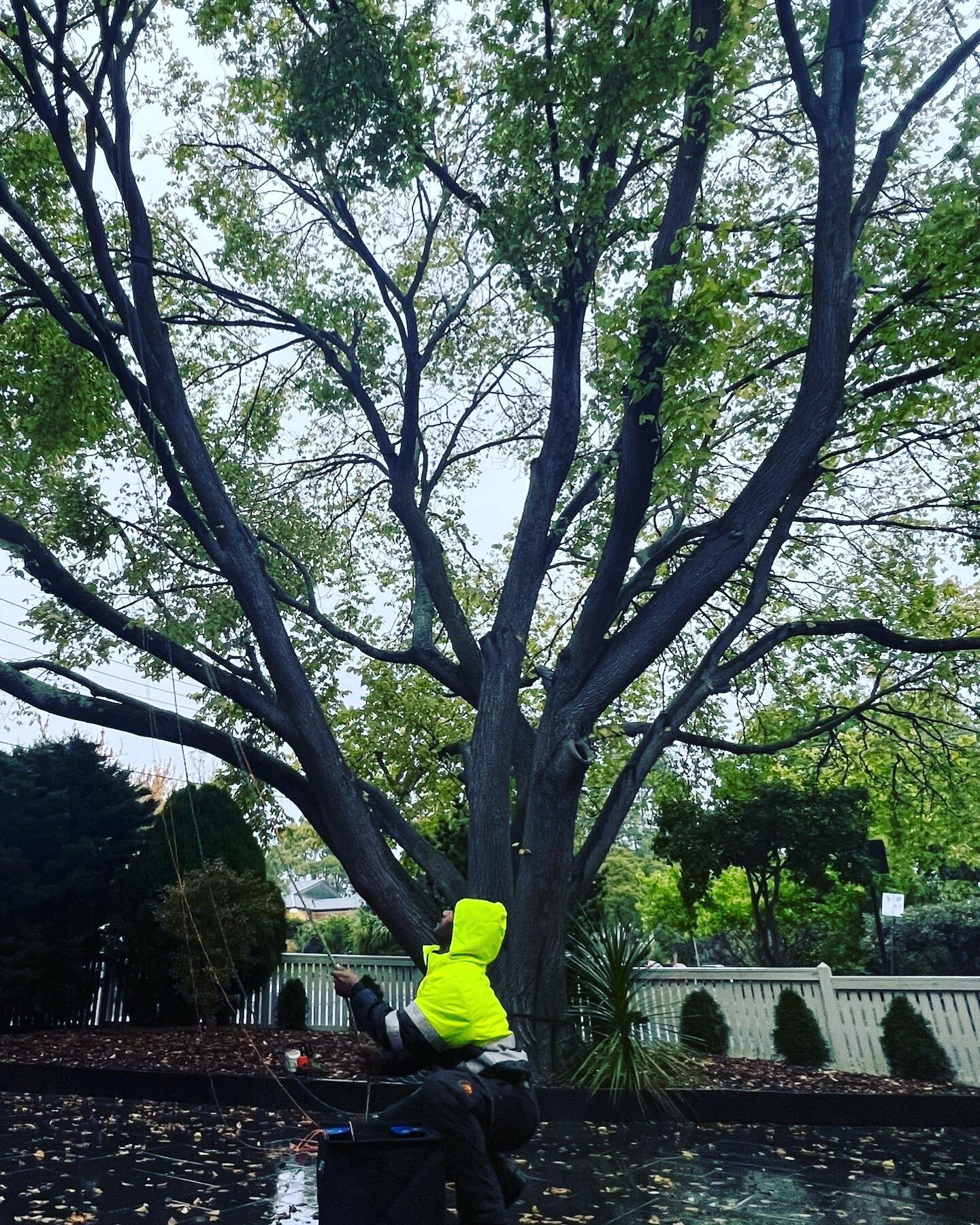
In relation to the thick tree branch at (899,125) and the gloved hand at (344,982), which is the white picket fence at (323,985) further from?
the thick tree branch at (899,125)

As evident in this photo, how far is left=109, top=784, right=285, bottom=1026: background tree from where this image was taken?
10.5m

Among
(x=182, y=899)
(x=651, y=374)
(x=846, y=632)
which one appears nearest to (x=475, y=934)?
(x=651, y=374)

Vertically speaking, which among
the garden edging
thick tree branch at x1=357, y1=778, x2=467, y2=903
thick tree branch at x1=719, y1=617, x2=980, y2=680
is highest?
thick tree branch at x1=719, y1=617, x2=980, y2=680

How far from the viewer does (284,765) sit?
8.60 meters

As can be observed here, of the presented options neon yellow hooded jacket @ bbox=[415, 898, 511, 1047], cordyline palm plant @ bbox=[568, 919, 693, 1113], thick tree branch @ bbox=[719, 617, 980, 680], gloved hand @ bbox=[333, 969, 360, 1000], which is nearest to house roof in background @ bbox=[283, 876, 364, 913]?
cordyline palm plant @ bbox=[568, 919, 693, 1113]

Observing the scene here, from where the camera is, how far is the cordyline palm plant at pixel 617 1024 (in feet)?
24.2

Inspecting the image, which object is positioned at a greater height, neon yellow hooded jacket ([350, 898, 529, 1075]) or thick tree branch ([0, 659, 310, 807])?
thick tree branch ([0, 659, 310, 807])

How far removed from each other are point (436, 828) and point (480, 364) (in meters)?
7.01

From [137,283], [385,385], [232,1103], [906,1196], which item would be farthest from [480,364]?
[906,1196]

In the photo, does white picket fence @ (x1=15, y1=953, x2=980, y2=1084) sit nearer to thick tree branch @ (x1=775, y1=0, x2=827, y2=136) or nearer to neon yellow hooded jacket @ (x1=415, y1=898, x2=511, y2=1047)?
neon yellow hooded jacket @ (x1=415, y1=898, x2=511, y2=1047)

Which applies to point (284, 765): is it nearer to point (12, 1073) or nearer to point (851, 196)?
point (12, 1073)

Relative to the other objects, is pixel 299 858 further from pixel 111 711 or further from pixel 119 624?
pixel 119 624

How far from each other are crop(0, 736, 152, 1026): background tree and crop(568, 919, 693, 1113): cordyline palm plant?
6.09 m

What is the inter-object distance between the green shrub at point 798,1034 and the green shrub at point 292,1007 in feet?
19.0
